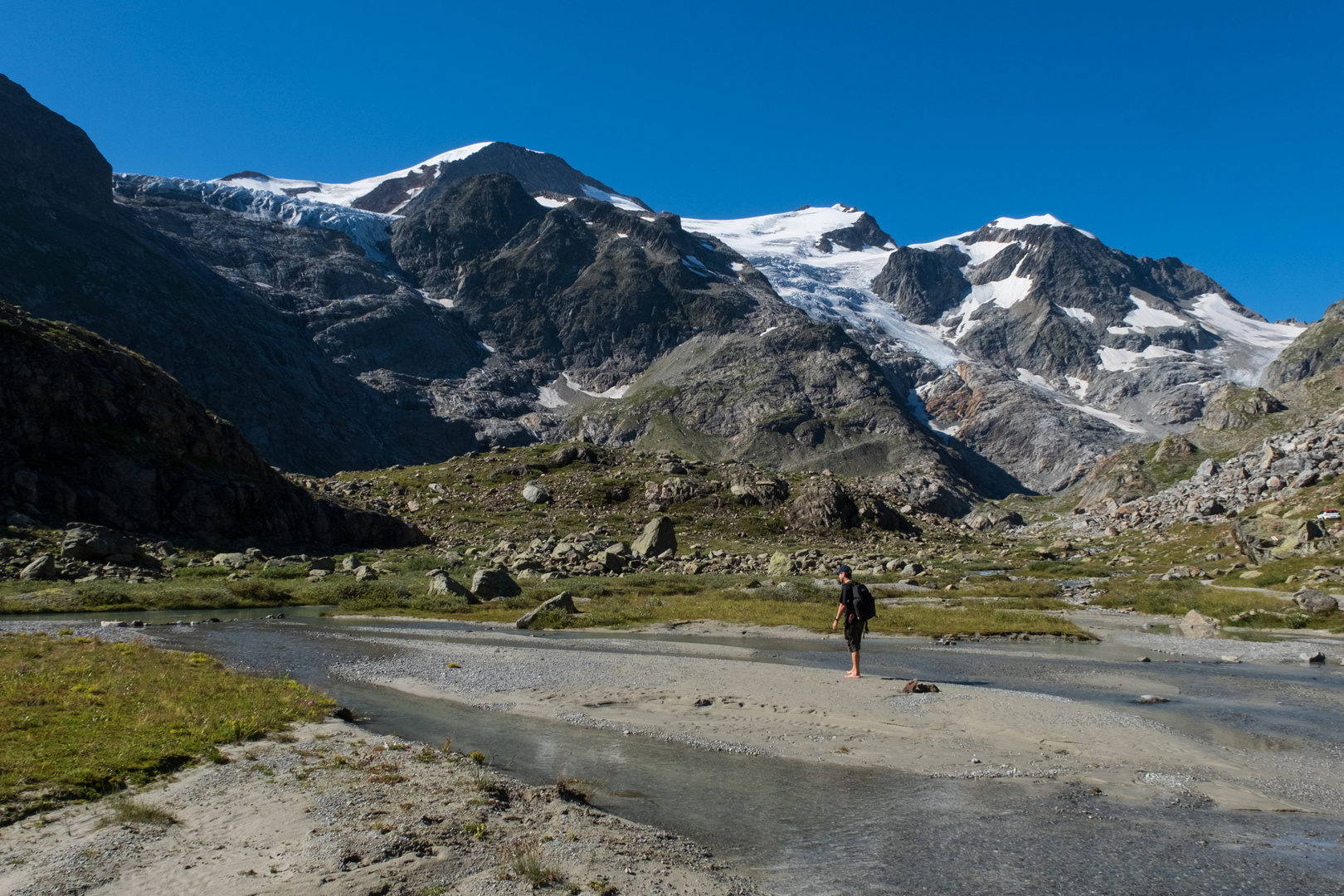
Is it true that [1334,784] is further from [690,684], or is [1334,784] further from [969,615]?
[969,615]

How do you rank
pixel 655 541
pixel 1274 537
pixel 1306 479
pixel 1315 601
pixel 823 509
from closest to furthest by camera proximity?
pixel 1315 601 < pixel 1274 537 < pixel 1306 479 < pixel 655 541 < pixel 823 509

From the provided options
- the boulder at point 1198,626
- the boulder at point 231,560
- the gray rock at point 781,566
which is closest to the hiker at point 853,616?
the boulder at point 1198,626

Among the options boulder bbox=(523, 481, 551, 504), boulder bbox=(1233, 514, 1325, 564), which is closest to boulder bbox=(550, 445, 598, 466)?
boulder bbox=(523, 481, 551, 504)

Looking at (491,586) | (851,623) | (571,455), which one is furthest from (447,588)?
(571,455)

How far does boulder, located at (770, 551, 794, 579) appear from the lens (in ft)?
194

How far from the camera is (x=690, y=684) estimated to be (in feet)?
67.3

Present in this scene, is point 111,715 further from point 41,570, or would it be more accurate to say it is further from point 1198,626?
point 1198,626

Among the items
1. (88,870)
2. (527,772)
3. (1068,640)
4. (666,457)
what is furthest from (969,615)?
(666,457)

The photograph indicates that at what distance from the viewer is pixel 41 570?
42.0 metres

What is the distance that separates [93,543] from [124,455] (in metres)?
14.7

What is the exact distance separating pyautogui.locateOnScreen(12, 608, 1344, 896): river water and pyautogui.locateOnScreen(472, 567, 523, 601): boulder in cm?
2591

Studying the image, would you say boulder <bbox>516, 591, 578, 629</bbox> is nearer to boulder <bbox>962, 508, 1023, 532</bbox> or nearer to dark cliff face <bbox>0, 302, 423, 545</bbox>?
dark cliff face <bbox>0, 302, 423, 545</bbox>

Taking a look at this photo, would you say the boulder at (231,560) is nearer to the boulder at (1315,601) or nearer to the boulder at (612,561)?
the boulder at (612,561)

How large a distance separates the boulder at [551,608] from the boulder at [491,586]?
7.39m
